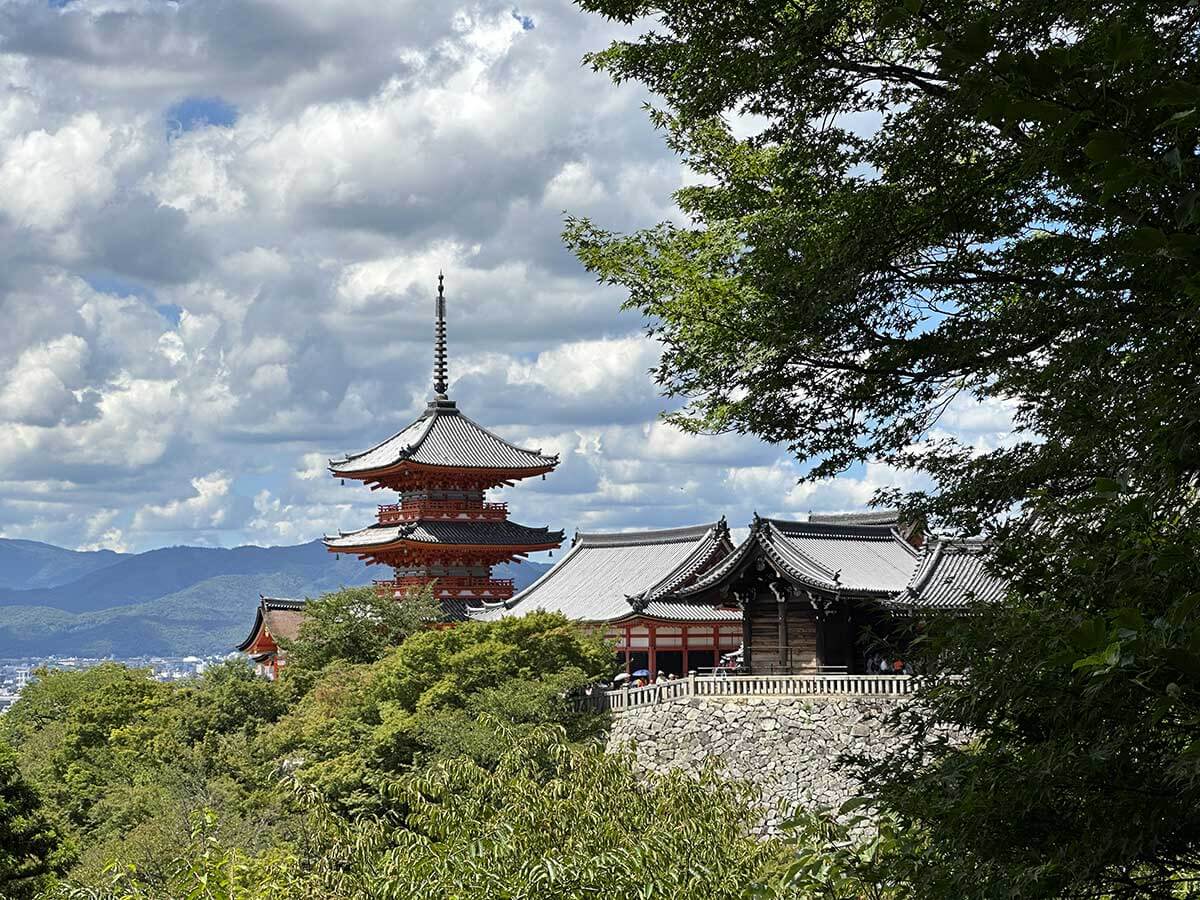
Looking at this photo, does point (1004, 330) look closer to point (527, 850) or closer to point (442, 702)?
point (527, 850)

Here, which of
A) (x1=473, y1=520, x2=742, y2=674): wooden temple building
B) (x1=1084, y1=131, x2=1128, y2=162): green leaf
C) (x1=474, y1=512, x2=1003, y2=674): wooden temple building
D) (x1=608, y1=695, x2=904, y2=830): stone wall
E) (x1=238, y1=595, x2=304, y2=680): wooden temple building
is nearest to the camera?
(x1=1084, y1=131, x2=1128, y2=162): green leaf

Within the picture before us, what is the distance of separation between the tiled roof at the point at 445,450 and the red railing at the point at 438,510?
1360 millimetres

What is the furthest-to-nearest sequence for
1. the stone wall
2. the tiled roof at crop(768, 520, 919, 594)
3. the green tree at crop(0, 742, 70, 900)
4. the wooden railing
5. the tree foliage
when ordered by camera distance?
the tiled roof at crop(768, 520, 919, 594)
the wooden railing
the tree foliage
the stone wall
the green tree at crop(0, 742, 70, 900)

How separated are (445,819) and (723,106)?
19.2 feet

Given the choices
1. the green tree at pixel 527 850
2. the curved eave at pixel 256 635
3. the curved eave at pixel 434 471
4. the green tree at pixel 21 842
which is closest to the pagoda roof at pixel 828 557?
the green tree at pixel 527 850

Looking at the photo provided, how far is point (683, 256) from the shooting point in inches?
394

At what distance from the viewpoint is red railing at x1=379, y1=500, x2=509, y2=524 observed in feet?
123

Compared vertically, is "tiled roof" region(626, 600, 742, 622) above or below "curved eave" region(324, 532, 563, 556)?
below

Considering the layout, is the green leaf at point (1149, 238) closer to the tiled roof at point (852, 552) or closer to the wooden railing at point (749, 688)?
the wooden railing at point (749, 688)

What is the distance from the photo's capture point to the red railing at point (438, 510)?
37531 millimetres

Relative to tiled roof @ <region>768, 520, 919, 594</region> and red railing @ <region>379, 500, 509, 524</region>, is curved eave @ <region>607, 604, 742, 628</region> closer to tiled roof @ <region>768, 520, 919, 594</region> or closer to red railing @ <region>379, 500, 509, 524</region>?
tiled roof @ <region>768, 520, 919, 594</region>

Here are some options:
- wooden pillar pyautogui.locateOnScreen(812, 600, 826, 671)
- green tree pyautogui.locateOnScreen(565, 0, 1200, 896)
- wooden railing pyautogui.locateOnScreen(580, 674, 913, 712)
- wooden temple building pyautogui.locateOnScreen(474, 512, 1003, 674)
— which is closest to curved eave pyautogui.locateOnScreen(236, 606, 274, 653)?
wooden temple building pyautogui.locateOnScreen(474, 512, 1003, 674)

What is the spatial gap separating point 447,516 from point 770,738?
1867cm

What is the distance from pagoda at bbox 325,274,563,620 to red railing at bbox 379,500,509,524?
0.03 metres
